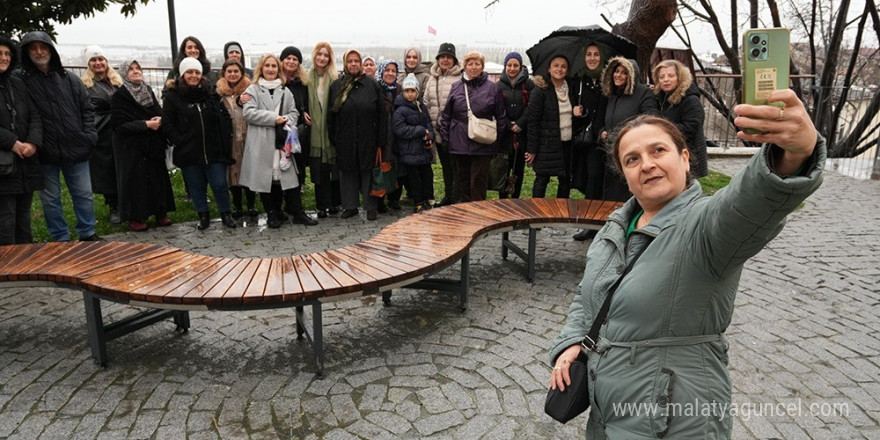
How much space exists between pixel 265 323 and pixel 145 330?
Answer: 0.83 meters

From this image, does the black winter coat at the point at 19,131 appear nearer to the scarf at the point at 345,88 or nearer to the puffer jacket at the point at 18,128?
the puffer jacket at the point at 18,128

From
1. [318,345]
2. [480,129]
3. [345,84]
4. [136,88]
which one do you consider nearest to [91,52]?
[136,88]

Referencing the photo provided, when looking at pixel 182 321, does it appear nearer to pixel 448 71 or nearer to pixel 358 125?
pixel 358 125

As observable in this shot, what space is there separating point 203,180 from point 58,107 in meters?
1.66

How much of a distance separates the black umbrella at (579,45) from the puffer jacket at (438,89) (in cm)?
108

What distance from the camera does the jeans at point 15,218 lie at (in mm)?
5027

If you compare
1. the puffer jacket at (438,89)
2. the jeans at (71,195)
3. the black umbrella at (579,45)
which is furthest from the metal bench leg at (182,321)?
the black umbrella at (579,45)

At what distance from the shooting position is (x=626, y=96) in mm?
5742

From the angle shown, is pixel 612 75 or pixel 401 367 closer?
pixel 401 367

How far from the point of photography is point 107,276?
358cm

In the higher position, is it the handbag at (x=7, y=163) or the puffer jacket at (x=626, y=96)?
the puffer jacket at (x=626, y=96)

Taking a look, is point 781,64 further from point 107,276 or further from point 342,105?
point 342,105

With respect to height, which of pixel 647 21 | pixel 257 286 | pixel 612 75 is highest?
pixel 647 21

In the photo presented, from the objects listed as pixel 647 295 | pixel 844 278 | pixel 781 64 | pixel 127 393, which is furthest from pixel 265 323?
pixel 844 278
